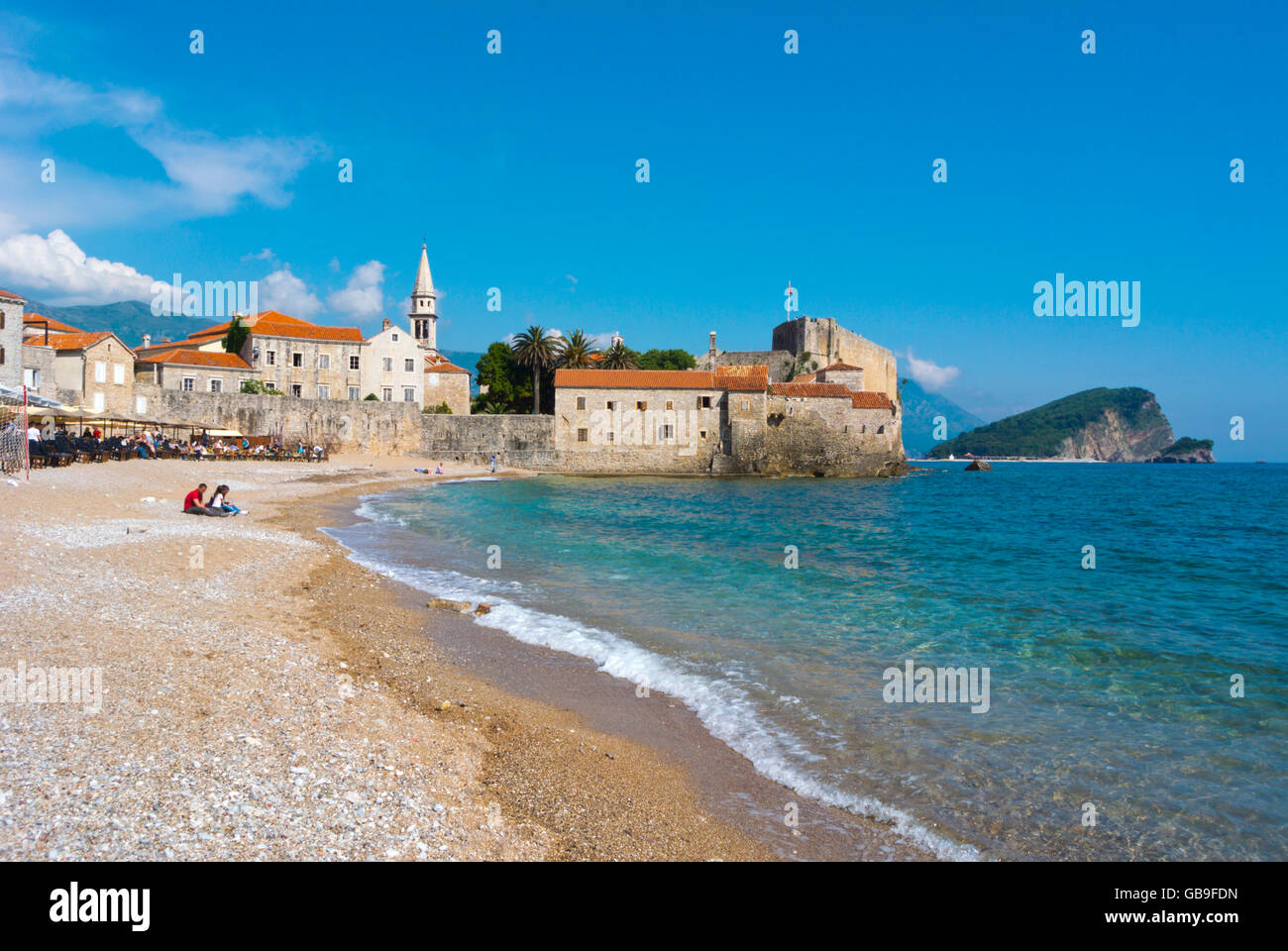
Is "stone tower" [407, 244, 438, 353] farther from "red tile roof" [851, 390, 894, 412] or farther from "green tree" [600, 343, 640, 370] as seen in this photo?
"red tile roof" [851, 390, 894, 412]

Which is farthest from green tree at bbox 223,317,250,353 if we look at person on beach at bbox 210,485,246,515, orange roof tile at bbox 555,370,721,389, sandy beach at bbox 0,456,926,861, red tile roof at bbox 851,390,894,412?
sandy beach at bbox 0,456,926,861

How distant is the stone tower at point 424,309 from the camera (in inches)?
2707

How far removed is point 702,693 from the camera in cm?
823

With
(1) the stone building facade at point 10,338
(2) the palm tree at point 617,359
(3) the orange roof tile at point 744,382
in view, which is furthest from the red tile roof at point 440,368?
(1) the stone building facade at point 10,338

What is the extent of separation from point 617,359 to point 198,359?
32.4m

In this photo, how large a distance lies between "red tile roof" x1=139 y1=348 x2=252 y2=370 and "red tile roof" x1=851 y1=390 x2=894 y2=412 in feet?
157

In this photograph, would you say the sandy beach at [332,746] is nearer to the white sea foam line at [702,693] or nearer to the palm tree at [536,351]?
the white sea foam line at [702,693]

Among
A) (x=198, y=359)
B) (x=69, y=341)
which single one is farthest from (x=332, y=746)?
(x=198, y=359)

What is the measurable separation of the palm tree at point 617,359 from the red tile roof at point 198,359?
2851 cm

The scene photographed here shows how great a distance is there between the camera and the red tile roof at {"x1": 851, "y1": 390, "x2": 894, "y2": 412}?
2180 inches

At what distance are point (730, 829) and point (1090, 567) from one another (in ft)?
59.1
